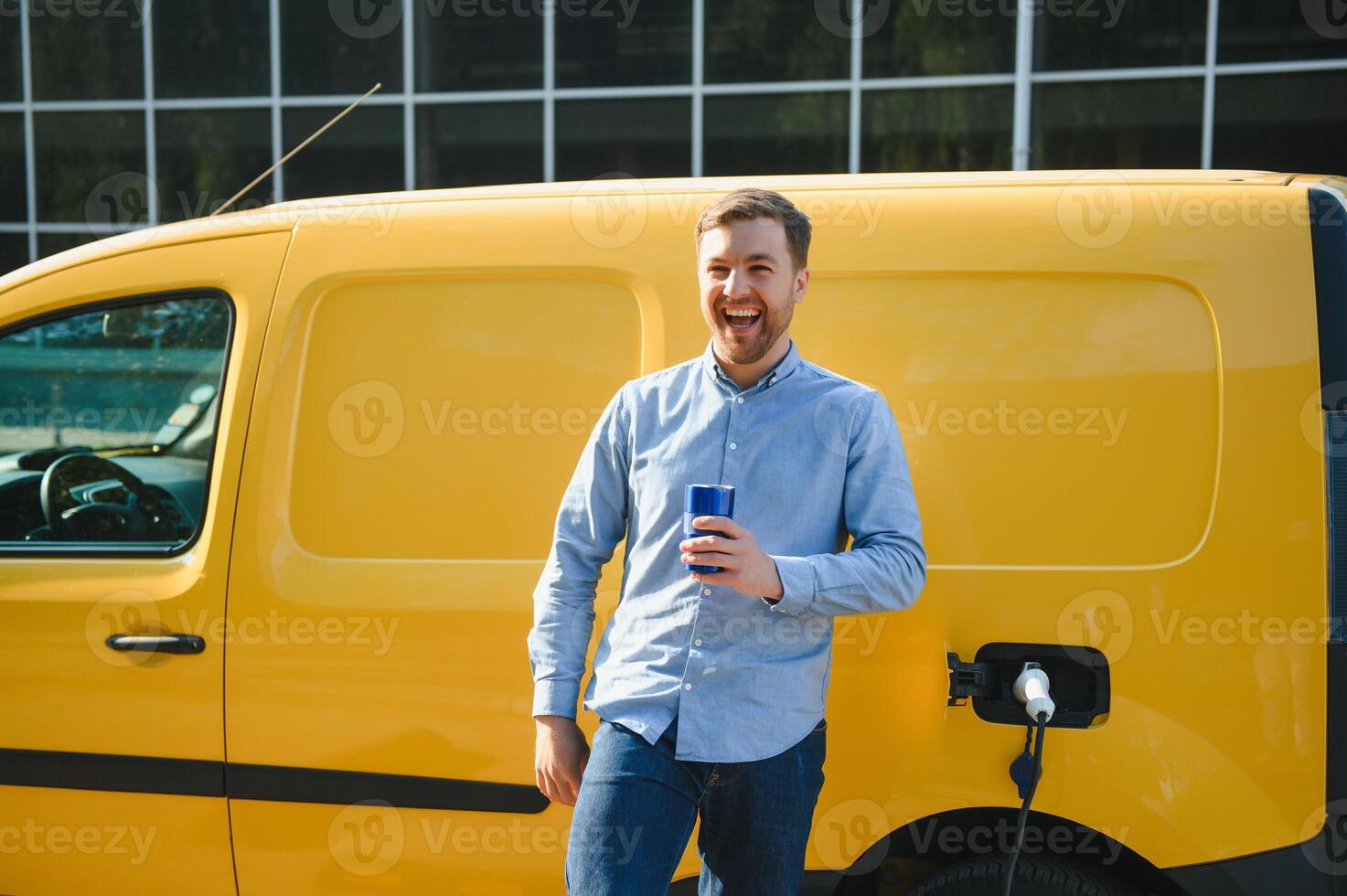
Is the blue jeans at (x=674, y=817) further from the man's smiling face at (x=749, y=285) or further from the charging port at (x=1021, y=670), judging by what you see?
the man's smiling face at (x=749, y=285)

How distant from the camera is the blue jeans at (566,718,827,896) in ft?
5.40

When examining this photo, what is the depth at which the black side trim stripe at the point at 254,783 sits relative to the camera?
207cm

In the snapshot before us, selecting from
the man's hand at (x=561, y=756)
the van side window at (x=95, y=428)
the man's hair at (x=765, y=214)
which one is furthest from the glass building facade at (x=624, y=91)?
the man's hand at (x=561, y=756)

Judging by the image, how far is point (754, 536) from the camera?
170cm

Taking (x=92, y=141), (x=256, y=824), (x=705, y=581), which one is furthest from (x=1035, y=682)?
(x=92, y=141)

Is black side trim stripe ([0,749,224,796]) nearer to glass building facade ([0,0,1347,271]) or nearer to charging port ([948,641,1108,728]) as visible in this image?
charging port ([948,641,1108,728])

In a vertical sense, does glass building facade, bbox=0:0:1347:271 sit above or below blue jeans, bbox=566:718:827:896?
above

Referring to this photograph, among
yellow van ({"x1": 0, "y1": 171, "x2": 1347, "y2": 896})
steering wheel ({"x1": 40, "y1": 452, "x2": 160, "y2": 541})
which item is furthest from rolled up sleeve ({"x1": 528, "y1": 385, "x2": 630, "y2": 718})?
steering wheel ({"x1": 40, "y1": 452, "x2": 160, "y2": 541})

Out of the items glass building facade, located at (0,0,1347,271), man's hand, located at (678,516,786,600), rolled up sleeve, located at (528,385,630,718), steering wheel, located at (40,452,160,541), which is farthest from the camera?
glass building facade, located at (0,0,1347,271)

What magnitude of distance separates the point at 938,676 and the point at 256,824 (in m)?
1.34

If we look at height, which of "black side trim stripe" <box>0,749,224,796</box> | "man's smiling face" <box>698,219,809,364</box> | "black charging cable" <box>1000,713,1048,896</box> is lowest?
"black side trim stripe" <box>0,749,224,796</box>

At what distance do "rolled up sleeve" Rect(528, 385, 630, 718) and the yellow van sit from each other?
0.73ft

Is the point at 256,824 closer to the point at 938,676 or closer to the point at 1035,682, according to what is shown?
the point at 938,676

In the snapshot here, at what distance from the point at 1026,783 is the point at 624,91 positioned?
28.5 ft
